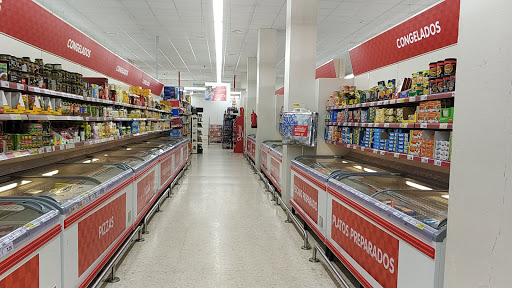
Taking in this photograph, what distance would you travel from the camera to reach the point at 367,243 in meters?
A: 2.84

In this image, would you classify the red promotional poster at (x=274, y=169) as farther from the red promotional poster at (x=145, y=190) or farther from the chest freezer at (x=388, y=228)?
the chest freezer at (x=388, y=228)

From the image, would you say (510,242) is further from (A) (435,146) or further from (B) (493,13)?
(A) (435,146)

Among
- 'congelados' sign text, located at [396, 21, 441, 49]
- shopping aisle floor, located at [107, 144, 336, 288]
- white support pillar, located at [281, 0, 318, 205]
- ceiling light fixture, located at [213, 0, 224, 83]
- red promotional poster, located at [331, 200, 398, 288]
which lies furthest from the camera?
ceiling light fixture, located at [213, 0, 224, 83]

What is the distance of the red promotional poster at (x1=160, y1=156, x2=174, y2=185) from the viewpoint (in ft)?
21.1

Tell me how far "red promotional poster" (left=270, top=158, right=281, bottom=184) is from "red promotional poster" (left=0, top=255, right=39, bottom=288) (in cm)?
511

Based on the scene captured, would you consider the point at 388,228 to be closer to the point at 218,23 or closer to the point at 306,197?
the point at 306,197

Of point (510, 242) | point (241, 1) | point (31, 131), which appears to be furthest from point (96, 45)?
point (510, 242)

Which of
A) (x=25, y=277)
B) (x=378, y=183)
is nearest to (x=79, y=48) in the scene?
(x=25, y=277)

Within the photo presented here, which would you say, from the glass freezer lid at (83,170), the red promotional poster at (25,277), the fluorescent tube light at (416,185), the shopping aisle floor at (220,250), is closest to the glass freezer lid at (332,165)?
the fluorescent tube light at (416,185)

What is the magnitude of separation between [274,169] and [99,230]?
15.6 ft

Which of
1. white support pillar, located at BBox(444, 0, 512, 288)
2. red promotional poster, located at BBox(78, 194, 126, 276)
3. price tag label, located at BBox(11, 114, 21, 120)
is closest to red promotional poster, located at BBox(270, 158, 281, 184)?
red promotional poster, located at BBox(78, 194, 126, 276)

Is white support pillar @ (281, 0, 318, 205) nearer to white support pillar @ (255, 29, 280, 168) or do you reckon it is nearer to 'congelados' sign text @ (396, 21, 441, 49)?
'congelados' sign text @ (396, 21, 441, 49)

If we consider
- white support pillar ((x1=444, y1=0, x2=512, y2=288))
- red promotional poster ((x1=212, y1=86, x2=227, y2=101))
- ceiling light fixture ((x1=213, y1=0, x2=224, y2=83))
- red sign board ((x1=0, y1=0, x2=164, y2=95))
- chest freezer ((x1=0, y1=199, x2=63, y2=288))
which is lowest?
chest freezer ((x1=0, y1=199, x2=63, y2=288))

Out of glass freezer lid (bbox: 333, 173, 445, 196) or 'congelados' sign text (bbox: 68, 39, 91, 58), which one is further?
'congelados' sign text (bbox: 68, 39, 91, 58)
